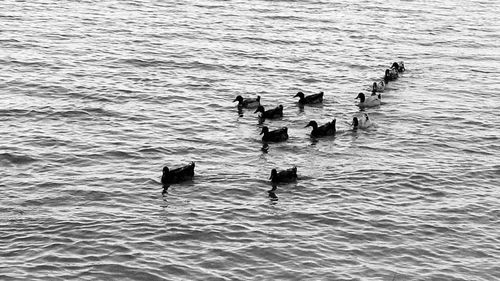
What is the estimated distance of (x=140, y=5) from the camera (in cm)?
7150

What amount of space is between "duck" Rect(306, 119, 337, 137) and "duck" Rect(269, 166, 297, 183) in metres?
5.71

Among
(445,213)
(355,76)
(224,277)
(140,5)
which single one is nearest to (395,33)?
(355,76)

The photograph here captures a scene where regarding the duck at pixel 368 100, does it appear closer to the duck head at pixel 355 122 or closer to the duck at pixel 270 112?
the duck head at pixel 355 122

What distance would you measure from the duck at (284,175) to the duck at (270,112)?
8.70 metres

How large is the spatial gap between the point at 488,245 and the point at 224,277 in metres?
9.81

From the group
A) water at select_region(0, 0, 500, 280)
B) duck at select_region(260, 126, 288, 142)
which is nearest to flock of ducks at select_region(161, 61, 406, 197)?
duck at select_region(260, 126, 288, 142)

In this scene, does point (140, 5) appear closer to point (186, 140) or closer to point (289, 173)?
point (186, 140)

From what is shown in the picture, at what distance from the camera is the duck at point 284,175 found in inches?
1325

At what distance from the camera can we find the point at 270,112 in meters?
42.7

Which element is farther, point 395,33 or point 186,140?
point 395,33

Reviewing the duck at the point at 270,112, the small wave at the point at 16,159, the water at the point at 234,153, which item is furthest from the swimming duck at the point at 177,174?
the duck at the point at 270,112

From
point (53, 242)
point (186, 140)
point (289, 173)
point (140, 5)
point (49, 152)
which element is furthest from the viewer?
point (140, 5)

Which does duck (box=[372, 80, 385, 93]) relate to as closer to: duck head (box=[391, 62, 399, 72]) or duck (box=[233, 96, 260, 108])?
duck head (box=[391, 62, 399, 72])

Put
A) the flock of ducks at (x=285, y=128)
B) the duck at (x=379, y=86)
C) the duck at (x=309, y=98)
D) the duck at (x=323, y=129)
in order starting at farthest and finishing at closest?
1. the duck at (x=379, y=86)
2. the duck at (x=309, y=98)
3. the duck at (x=323, y=129)
4. the flock of ducks at (x=285, y=128)
